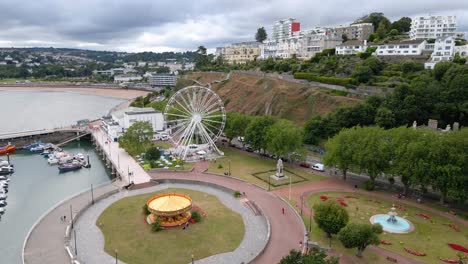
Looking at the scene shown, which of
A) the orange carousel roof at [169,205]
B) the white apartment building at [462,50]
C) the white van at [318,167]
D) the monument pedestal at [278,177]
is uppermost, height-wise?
the white apartment building at [462,50]

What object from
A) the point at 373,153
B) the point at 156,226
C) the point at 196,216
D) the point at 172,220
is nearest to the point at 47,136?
the point at 172,220

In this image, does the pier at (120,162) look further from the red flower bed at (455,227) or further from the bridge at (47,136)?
the red flower bed at (455,227)

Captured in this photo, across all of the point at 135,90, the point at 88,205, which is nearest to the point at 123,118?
the point at 88,205

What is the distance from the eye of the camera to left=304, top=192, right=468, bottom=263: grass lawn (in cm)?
2817

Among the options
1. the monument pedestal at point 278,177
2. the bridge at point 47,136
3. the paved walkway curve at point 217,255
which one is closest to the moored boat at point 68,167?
the paved walkway curve at point 217,255

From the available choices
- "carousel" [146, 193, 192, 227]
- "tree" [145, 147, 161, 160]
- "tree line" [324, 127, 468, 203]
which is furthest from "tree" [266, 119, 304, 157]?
"carousel" [146, 193, 192, 227]

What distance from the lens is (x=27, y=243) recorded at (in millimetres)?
29453

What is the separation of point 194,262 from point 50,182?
34291mm

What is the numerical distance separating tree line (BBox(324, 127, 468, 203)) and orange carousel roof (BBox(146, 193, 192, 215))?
2081 cm

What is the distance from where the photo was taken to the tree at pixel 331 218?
2930 cm

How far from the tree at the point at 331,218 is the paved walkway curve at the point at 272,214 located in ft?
7.95

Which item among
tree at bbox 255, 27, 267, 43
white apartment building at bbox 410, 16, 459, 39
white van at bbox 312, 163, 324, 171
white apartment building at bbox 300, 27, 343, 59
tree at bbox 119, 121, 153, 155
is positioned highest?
tree at bbox 255, 27, 267, 43

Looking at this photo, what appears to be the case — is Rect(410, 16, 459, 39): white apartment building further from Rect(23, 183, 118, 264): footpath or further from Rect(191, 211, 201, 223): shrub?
Rect(23, 183, 118, 264): footpath

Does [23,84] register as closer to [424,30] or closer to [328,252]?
[424,30]
